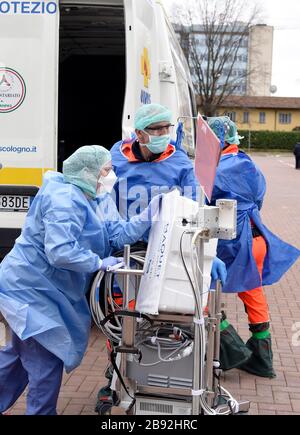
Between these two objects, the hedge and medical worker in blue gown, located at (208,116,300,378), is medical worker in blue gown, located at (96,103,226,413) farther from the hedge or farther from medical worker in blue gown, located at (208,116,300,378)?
the hedge

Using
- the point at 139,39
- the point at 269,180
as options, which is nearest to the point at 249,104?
the point at 269,180

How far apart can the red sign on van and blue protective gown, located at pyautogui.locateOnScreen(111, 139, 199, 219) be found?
1008mm

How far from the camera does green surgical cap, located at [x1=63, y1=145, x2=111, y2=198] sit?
11.6 ft

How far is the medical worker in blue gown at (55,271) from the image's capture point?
3.36 meters

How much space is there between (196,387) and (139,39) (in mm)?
3370

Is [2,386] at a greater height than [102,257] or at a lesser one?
lesser

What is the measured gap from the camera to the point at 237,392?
457 cm

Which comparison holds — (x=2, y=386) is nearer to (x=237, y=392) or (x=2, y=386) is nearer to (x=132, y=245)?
(x=132, y=245)

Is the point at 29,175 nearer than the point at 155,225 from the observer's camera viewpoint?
No

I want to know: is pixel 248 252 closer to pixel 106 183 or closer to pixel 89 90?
pixel 106 183

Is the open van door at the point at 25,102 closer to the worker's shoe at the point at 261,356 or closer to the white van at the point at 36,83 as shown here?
the white van at the point at 36,83

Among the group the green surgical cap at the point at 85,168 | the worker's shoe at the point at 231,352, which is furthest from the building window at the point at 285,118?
the green surgical cap at the point at 85,168

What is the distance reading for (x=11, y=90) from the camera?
5.55 metres
